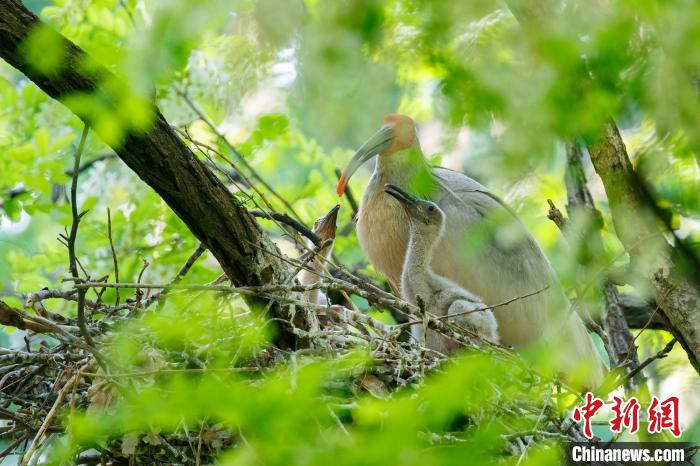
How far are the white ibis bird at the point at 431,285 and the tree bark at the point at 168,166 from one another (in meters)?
0.94

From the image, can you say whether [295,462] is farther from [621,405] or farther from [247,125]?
[247,125]

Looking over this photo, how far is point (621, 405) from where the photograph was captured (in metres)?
3.31

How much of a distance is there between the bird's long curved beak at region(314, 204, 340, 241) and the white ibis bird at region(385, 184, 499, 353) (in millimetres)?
349

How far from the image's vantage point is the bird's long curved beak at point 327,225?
4.31 metres

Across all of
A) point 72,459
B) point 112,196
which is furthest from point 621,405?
point 112,196

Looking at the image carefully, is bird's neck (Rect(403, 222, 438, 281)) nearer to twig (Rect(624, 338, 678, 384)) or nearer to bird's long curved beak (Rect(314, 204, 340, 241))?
bird's long curved beak (Rect(314, 204, 340, 241))

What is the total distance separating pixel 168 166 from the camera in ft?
8.93

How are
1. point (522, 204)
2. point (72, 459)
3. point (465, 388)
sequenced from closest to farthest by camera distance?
point (465, 388)
point (72, 459)
point (522, 204)

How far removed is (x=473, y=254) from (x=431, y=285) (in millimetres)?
464

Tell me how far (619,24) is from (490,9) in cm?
49

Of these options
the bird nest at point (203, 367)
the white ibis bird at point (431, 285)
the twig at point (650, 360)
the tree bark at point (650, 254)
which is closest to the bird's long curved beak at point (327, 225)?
the white ibis bird at point (431, 285)

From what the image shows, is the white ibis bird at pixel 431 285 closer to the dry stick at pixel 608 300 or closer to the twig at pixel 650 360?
the dry stick at pixel 608 300

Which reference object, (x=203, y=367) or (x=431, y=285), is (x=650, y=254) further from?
(x=203, y=367)

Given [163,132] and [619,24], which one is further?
[163,132]
